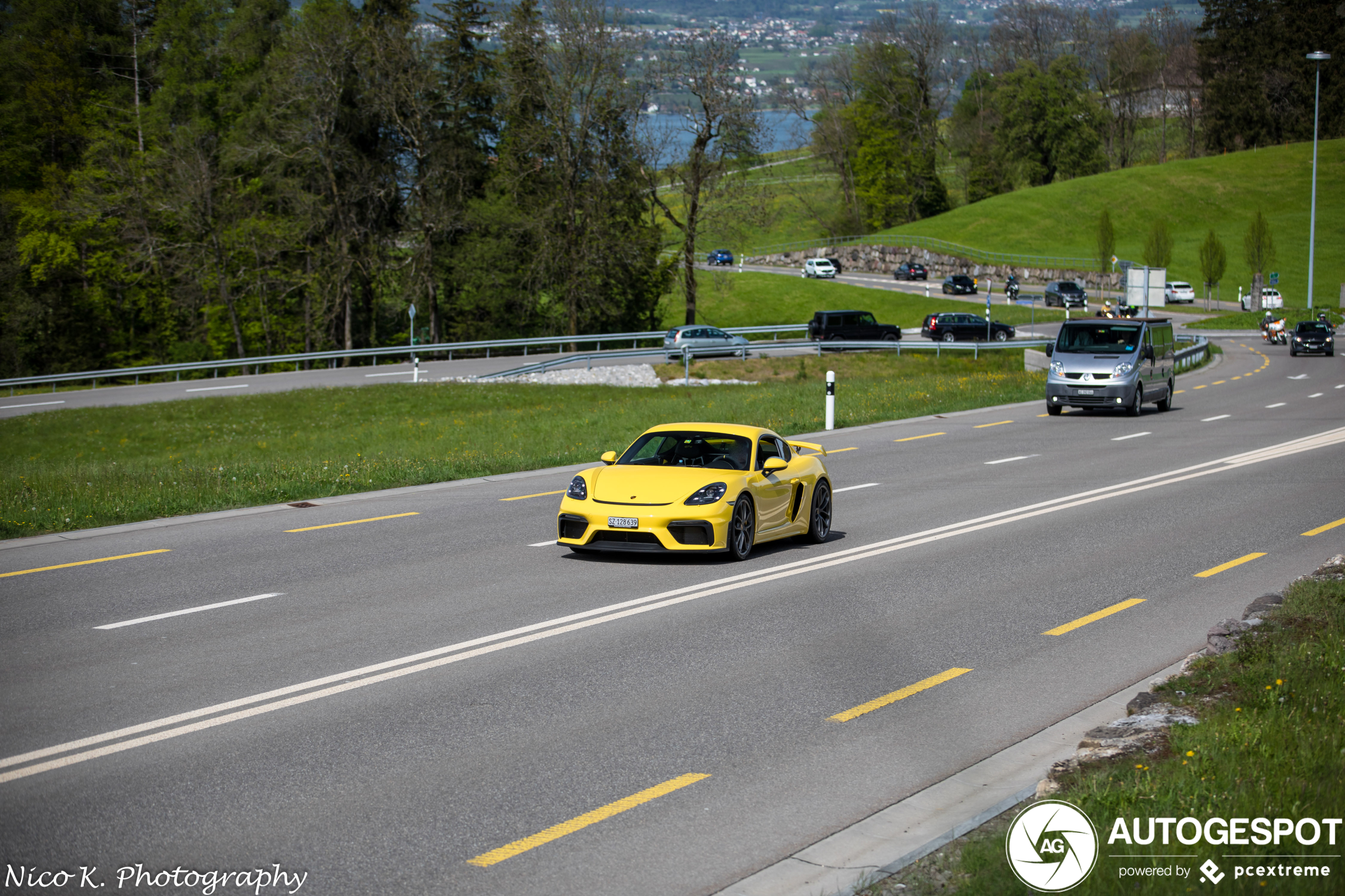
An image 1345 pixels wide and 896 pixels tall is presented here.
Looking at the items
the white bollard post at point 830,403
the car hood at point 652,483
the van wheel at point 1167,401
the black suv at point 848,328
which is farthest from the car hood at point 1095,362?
the black suv at point 848,328

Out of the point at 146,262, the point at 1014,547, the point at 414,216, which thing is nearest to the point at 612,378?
the point at 414,216

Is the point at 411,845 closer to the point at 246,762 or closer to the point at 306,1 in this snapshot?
the point at 246,762

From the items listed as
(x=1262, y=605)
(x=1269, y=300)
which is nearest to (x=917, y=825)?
(x=1262, y=605)

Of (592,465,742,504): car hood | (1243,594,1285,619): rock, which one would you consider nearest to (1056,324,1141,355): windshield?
(592,465,742,504): car hood

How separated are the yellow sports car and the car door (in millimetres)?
11

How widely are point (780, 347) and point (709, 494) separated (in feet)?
139

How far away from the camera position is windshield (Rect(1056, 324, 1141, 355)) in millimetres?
29984

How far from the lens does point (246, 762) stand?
639cm

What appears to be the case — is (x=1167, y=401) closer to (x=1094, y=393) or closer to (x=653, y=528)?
(x=1094, y=393)

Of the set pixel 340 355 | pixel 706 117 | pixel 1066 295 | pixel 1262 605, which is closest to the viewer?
pixel 1262 605

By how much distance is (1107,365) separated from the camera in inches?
1164

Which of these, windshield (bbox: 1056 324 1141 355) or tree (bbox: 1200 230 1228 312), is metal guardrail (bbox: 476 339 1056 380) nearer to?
windshield (bbox: 1056 324 1141 355)

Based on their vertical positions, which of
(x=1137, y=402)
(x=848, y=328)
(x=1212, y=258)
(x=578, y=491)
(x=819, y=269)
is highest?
(x=1212, y=258)

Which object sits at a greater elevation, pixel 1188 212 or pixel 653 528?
pixel 1188 212
